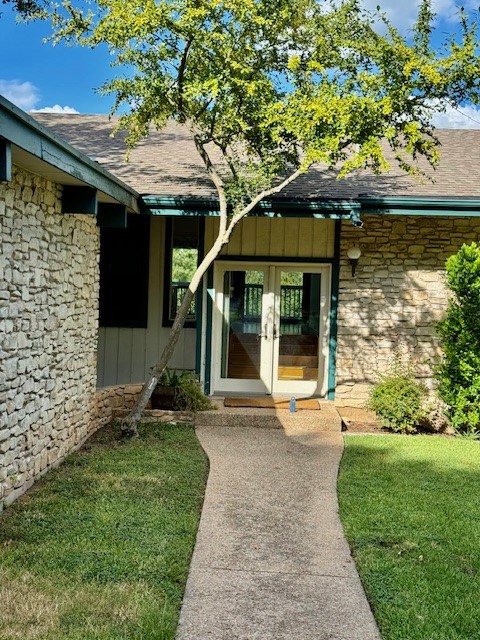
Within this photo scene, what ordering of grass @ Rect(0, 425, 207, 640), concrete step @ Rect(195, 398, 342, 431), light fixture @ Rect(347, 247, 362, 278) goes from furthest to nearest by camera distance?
light fixture @ Rect(347, 247, 362, 278) < concrete step @ Rect(195, 398, 342, 431) < grass @ Rect(0, 425, 207, 640)

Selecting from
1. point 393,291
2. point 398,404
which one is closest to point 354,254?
point 393,291

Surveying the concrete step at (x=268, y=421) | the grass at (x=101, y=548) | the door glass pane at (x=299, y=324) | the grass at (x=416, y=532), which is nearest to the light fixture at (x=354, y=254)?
the door glass pane at (x=299, y=324)

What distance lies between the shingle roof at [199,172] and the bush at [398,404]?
105 inches

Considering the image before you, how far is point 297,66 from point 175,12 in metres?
1.47

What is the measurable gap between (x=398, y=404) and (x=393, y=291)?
1.93m

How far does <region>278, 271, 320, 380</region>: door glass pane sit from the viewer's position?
10359 millimetres

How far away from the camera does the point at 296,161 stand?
331 inches

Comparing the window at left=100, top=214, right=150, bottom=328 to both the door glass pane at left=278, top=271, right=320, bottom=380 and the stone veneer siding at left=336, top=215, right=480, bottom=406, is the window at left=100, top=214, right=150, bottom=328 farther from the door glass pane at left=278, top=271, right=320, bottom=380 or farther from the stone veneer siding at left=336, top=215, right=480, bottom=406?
the stone veneer siding at left=336, top=215, right=480, bottom=406

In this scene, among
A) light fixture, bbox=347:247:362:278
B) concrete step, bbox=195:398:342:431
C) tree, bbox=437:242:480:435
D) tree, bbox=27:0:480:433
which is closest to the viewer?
tree, bbox=27:0:480:433

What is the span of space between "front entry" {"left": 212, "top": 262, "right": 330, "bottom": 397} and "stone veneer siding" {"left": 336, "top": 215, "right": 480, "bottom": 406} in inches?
16.7

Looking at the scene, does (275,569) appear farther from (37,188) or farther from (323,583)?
(37,188)

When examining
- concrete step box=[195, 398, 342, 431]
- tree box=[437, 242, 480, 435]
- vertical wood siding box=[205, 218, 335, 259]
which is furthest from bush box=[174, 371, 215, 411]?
tree box=[437, 242, 480, 435]

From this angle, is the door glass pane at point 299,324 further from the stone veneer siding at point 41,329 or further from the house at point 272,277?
the stone veneer siding at point 41,329

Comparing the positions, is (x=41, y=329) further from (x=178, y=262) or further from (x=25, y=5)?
(x=25, y=5)
